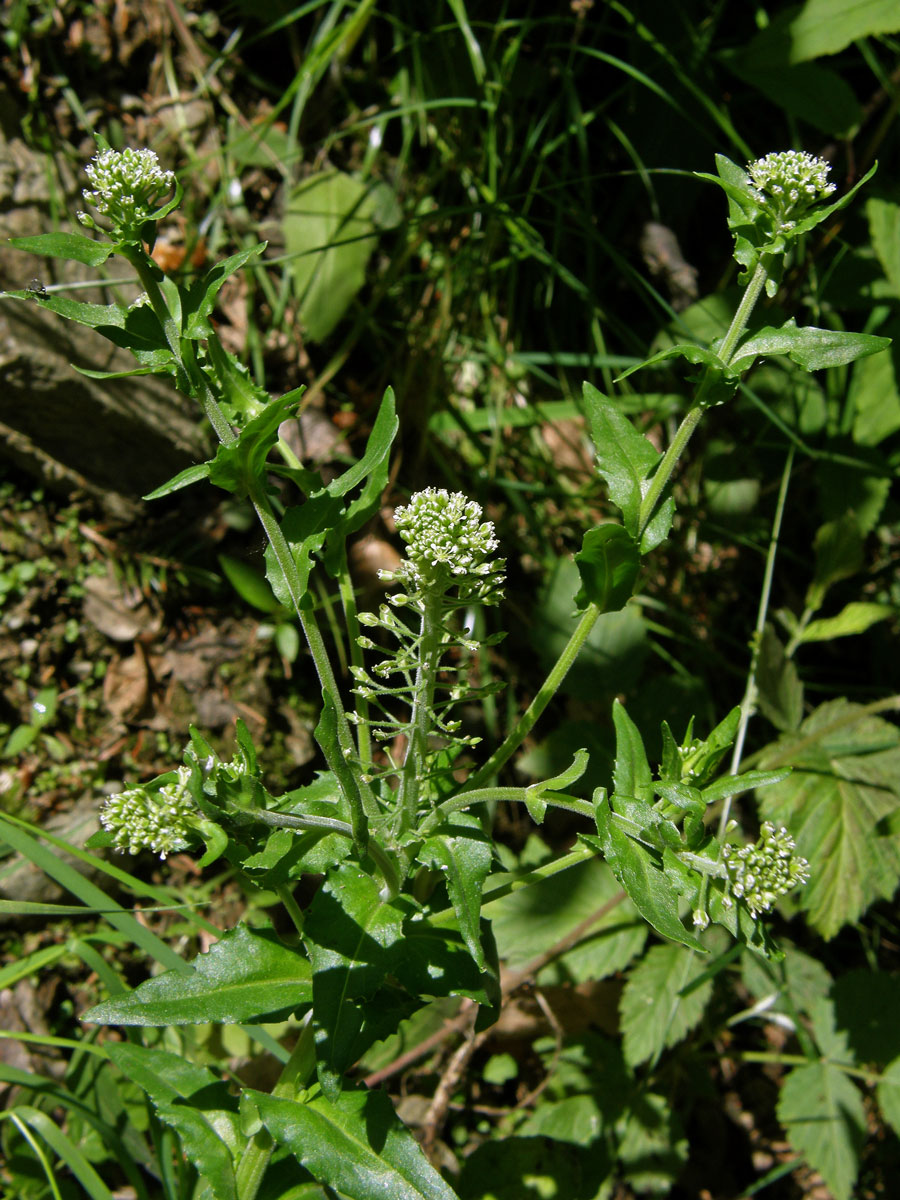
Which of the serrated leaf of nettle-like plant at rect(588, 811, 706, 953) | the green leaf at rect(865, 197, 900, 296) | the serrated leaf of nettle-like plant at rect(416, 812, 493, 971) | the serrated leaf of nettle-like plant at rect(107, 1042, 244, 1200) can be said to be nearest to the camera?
the serrated leaf of nettle-like plant at rect(588, 811, 706, 953)

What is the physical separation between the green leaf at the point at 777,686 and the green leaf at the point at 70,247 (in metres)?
2.31

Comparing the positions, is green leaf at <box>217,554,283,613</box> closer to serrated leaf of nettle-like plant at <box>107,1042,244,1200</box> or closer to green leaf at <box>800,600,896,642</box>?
serrated leaf of nettle-like plant at <box>107,1042,244,1200</box>

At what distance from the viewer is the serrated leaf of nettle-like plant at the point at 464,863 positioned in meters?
1.54

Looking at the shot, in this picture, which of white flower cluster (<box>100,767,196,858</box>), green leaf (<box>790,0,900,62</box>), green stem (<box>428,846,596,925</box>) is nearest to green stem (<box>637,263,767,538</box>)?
green stem (<box>428,846,596,925</box>)

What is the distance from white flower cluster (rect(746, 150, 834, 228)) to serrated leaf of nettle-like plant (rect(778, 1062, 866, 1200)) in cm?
285

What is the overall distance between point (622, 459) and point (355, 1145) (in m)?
1.42

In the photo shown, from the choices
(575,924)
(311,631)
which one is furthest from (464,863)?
(575,924)

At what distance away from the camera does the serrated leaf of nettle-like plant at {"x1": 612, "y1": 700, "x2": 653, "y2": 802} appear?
1663 millimetres


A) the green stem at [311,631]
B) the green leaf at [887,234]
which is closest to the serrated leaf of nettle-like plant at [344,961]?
the green stem at [311,631]

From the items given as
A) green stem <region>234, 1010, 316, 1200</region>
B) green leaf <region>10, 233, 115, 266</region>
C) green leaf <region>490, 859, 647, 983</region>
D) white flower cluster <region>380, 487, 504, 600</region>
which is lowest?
green leaf <region>490, 859, 647, 983</region>

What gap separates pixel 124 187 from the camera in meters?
1.48

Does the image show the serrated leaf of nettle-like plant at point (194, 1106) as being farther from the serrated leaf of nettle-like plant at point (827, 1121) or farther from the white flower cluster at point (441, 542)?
the serrated leaf of nettle-like plant at point (827, 1121)

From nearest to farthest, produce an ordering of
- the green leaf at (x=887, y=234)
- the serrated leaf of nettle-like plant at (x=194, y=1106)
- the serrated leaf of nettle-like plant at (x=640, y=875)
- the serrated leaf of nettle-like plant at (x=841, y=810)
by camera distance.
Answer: the serrated leaf of nettle-like plant at (x=640, y=875) < the serrated leaf of nettle-like plant at (x=194, y=1106) < the serrated leaf of nettle-like plant at (x=841, y=810) < the green leaf at (x=887, y=234)

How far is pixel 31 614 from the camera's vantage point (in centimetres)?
339
